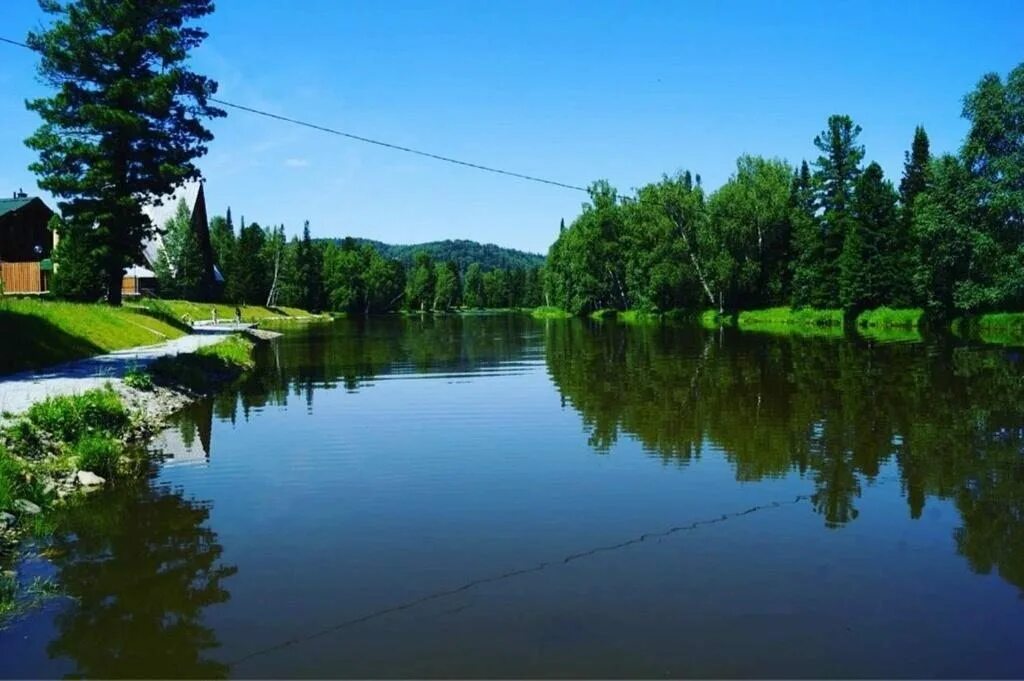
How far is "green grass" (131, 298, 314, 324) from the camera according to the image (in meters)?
56.4

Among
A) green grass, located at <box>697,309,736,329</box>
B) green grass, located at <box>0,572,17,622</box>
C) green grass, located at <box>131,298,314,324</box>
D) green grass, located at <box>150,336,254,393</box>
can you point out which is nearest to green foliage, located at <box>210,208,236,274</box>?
green grass, located at <box>131,298,314,324</box>

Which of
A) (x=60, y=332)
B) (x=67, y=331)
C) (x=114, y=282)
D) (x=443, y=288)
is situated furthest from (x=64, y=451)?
(x=443, y=288)

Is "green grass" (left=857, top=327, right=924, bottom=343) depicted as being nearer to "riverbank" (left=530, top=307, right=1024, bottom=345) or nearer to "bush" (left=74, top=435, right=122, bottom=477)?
"riverbank" (left=530, top=307, right=1024, bottom=345)

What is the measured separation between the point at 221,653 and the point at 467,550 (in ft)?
11.3

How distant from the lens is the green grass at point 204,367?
85.2 feet

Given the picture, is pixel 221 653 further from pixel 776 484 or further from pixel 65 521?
pixel 776 484

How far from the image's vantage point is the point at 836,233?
241ft

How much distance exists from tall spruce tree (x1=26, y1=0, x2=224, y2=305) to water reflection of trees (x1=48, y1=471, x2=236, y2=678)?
28.2 m

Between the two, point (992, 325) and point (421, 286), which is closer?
point (992, 325)

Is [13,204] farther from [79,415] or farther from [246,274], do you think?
[79,415]

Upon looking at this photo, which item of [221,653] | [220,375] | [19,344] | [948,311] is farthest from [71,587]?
[948,311]

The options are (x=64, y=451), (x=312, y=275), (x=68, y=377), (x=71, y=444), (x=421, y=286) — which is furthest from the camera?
(x=421, y=286)

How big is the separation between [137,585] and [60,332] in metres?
23.2

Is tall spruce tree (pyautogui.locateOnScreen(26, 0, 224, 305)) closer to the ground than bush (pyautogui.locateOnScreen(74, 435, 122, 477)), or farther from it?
farther from it
